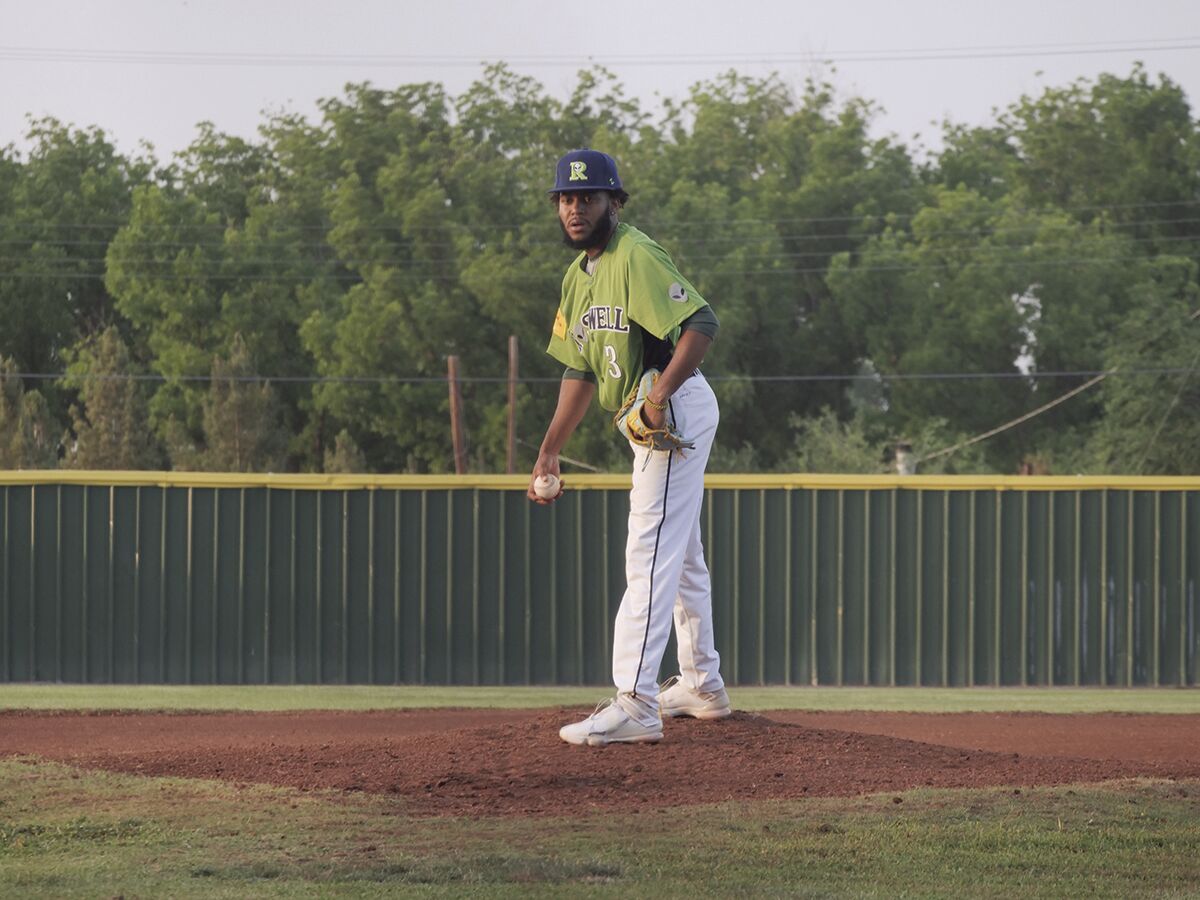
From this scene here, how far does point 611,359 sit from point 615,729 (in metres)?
1.35

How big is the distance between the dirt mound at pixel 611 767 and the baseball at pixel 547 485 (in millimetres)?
937

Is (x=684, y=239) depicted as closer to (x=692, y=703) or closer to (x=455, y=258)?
(x=455, y=258)

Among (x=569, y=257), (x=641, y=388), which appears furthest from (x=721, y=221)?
(x=641, y=388)

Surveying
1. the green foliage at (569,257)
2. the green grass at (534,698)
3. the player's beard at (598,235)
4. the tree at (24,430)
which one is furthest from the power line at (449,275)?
the player's beard at (598,235)

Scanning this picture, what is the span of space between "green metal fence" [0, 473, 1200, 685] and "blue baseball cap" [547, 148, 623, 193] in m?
7.78

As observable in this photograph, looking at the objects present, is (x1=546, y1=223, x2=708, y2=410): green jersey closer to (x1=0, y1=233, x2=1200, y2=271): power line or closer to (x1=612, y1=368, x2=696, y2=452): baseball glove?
(x1=612, y1=368, x2=696, y2=452): baseball glove

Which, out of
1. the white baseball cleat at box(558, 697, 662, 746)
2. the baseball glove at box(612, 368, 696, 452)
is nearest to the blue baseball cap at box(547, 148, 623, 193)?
the baseball glove at box(612, 368, 696, 452)

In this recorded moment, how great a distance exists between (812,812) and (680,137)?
49.3 m

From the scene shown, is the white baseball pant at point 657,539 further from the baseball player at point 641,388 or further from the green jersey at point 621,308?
the green jersey at point 621,308

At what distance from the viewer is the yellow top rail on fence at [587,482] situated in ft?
44.7

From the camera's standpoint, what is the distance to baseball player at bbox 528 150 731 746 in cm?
580

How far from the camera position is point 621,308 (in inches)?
233

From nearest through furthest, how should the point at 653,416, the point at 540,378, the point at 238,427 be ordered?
1. the point at 653,416
2. the point at 238,427
3. the point at 540,378

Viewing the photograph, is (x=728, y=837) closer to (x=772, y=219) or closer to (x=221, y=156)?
(x=772, y=219)
